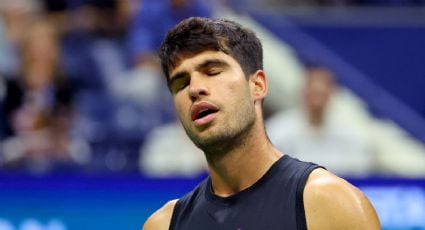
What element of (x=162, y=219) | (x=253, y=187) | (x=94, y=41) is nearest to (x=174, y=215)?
(x=162, y=219)

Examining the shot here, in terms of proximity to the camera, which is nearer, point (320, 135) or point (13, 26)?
point (320, 135)

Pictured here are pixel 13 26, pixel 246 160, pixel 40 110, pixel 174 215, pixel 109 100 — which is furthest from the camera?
pixel 13 26

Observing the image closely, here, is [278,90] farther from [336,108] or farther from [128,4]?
[128,4]

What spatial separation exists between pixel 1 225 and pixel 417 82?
340 cm

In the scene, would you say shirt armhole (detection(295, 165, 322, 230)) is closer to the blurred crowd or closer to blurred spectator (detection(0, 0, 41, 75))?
the blurred crowd

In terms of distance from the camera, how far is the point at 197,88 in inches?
118

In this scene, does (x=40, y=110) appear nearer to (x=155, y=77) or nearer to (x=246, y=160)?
(x=155, y=77)

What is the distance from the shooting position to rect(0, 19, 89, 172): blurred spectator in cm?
655

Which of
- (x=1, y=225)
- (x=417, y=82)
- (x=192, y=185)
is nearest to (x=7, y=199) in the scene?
(x=1, y=225)

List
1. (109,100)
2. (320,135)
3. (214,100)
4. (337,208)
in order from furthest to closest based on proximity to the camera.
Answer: (109,100) < (320,135) < (214,100) < (337,208)

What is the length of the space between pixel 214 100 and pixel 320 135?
3.70m

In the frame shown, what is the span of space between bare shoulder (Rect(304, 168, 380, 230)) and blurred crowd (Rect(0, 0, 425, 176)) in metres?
3.34

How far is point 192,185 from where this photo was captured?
6.05 meters

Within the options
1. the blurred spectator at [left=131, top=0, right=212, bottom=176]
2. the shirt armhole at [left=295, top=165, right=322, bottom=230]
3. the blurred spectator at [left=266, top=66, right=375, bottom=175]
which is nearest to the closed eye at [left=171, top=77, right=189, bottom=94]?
the shirt armhole at [left=295, top=165, right=322, bottom=230]
